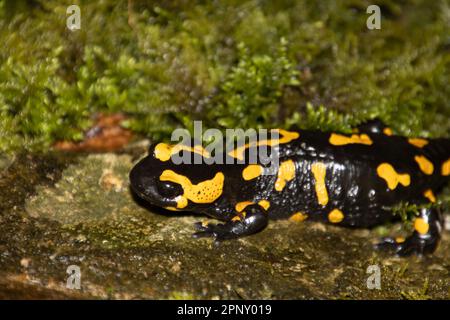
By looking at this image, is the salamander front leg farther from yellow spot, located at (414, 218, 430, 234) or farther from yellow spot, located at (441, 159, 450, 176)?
yellow spot, located at (441, 159, 450, 176)

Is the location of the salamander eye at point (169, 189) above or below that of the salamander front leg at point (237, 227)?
above

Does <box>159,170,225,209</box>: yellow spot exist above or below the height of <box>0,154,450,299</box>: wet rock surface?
above

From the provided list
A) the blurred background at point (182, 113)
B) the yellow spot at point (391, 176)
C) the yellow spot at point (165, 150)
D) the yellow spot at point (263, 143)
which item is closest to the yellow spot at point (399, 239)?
the blurred background at point (182, 113)

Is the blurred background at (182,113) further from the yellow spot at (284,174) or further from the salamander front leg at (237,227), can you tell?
the yellow spot at (284,174)

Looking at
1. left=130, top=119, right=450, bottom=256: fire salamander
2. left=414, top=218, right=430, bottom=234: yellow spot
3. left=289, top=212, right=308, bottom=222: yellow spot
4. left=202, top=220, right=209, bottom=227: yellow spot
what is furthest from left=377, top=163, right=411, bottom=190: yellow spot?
left=202, top=220, right=209, bottom=227: yellow spot

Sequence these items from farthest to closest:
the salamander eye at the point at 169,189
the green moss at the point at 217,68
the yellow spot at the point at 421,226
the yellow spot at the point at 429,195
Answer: the yellow spot at the point at 429,195, the yellow spot at the point at 421,226, the green moss at the point at 217,68, the salamander eye at the point at 169,189

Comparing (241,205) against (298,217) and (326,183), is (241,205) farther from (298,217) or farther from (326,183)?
(326,183)
